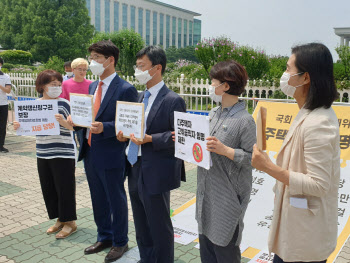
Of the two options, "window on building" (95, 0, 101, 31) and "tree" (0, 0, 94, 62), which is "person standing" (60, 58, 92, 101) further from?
"window on building" (95, 0, 101, 31)

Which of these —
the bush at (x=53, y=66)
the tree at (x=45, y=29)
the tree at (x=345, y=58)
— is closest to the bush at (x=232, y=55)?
the tree at (x=345, y=58)

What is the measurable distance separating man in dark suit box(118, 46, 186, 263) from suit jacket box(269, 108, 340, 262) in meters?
1.32

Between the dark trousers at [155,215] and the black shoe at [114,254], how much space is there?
0.55 m

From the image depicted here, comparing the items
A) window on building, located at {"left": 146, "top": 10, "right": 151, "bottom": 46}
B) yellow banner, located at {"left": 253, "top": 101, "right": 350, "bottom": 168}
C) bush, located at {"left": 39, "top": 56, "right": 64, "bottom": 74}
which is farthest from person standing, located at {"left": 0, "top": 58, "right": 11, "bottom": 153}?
window on building, located at {"left": 146, "top": 10, "right": 151, "bottom": 46}

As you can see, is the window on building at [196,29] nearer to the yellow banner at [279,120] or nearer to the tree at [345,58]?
the tree at [345,58]

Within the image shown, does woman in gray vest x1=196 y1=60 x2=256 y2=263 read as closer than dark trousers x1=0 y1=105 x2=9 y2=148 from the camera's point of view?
Yes

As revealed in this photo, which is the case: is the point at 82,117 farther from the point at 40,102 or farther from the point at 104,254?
the point at 104,254

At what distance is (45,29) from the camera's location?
139 feet

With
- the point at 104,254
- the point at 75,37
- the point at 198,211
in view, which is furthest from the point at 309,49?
the point at 75,37

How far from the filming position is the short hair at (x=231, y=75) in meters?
2.63

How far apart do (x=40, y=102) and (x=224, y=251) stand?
273 cm

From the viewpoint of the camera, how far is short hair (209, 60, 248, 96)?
263 cm

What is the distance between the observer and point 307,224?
1.93 m

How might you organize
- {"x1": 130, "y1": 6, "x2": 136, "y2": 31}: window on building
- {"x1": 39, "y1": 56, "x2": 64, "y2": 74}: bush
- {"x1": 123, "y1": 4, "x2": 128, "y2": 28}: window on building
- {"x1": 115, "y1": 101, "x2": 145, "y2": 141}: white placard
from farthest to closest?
{"x1": 130, "y1": 6, "x2": 136, "y2": 31}: window on building
{"x1": 123, "y1": 4, "x2": 128, "y2": 28}: window on building
{"x1": 39, "y1": 56, "x2": 64, "y2": 74}: bush
{"x1": 115, "y1": 101, "x2": 145, "y2": 141}: white placard
